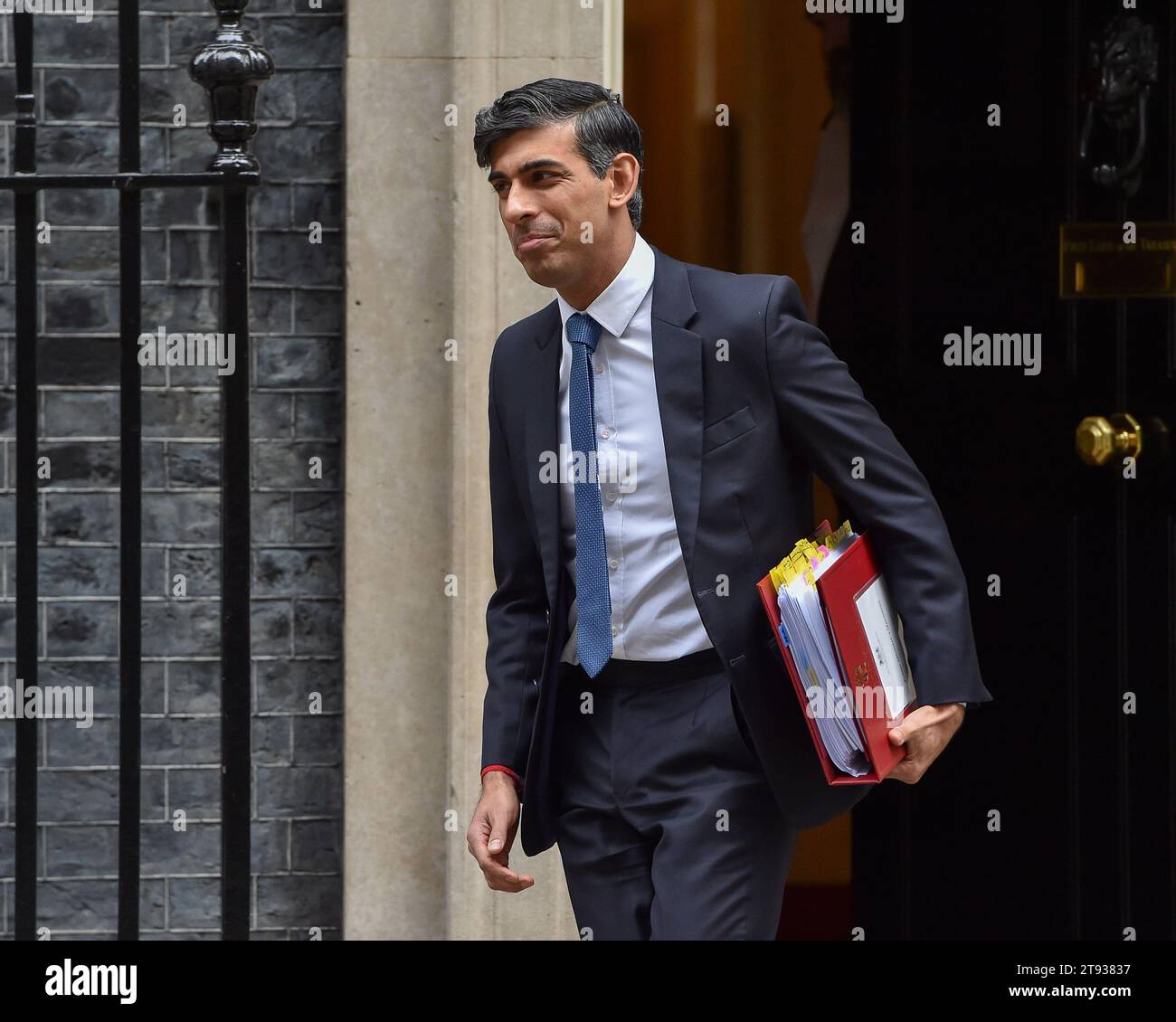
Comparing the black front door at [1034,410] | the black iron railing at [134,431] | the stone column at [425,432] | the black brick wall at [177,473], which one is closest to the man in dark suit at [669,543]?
the black iron railing at [134,431]

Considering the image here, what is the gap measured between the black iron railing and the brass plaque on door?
6.87 feet

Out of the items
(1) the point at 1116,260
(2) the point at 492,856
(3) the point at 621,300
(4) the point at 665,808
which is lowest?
(2) the point at 492,856

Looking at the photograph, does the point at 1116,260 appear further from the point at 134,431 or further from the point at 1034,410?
the point at 134,431

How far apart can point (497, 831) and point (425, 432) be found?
149 cm

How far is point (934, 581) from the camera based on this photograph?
8.75 feet

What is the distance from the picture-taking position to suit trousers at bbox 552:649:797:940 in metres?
2.71

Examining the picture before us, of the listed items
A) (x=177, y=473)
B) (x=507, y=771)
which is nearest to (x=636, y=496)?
(x=507, y=771)

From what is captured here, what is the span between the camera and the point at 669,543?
2.77 m

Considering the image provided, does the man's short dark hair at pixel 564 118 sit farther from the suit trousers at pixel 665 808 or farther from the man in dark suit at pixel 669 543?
the suit trousers at pixel 665 808

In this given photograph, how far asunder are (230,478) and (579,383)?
2.77ft

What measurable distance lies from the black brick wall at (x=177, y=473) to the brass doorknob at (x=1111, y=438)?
6.15ft

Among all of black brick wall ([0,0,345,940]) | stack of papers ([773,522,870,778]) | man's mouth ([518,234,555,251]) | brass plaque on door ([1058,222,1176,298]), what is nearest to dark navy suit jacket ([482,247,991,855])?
stack of papers ([773,522,870,778])

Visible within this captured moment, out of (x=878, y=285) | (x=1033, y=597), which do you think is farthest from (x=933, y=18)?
(x=1033, y=597)

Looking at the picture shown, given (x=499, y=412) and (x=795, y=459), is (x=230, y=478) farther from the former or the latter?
(x=795, y=459)
